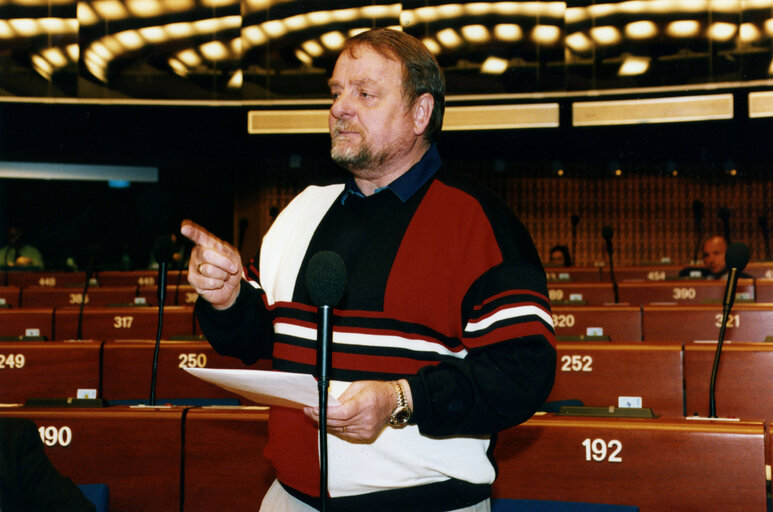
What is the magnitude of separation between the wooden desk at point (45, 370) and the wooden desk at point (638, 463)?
2575mm

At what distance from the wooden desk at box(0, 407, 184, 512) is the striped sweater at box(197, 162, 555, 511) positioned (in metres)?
1.04

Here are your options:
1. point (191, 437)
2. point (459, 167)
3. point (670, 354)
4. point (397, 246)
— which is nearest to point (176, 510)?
point (191, 437)

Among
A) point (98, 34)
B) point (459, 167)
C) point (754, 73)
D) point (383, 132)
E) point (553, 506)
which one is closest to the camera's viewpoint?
point (383, 132)

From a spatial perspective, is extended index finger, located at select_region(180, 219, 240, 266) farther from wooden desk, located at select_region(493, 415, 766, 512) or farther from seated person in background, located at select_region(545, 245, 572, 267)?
seated person in background, located at select_region(545, 245, 572, 267)

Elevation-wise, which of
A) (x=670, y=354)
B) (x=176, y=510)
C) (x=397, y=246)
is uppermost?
(x=397, y=246)

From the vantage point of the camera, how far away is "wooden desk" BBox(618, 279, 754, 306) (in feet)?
21.4

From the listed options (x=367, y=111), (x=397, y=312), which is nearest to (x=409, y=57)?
(x=367, y=111)

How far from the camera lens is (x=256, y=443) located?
2.53 meters

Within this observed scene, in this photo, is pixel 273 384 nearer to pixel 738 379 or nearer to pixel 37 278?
pixel 738 379

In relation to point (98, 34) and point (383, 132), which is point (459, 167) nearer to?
point (98, 34)

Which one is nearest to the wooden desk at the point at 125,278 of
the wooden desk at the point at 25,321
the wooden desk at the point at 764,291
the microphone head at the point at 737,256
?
the wooden desk at the point at 25,321

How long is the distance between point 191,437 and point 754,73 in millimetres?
10056

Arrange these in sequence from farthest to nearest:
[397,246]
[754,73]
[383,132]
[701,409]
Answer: [754,73] → [701,409] → [383,132] → [397,246]

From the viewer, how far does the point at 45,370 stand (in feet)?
13.6
